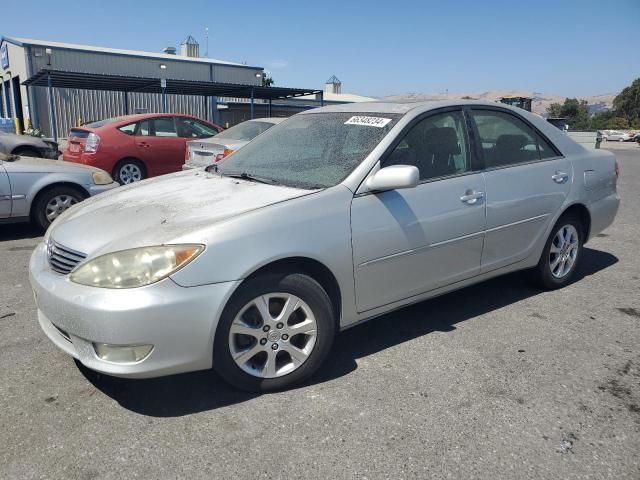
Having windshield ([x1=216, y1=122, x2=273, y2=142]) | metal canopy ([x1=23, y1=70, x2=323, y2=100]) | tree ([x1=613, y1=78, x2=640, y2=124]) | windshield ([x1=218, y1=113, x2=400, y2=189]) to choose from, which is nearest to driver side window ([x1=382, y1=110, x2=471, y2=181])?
windshield ([x1=218, y1=113, x2=400, y2=189])

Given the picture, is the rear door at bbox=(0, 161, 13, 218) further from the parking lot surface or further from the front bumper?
the front bumper

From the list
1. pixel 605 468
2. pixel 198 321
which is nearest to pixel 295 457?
pixel 198 321

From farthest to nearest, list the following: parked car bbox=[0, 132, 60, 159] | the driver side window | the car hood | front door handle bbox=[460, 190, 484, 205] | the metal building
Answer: the metal building
parked car bbox=[0, 132, 60, 159]
front door handle bbox=[460, 190, 484, 205]
the driver side window
the car hood

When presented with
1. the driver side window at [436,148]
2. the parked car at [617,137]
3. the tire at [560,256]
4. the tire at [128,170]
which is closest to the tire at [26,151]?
the tire at [128,170]

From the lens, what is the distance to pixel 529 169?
4.04 m

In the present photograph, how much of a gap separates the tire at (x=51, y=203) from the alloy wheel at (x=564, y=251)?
534 cm

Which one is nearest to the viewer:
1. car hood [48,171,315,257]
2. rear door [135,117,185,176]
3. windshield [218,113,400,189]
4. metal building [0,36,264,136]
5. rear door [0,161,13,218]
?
car hood [48,171,315,257]

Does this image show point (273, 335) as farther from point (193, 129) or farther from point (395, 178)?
point (193, 129)

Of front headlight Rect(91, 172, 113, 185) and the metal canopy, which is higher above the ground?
the metal canopy

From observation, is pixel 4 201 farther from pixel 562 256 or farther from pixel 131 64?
pixel 131 64

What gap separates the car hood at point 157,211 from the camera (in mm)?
2672

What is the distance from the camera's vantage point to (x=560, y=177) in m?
4.24

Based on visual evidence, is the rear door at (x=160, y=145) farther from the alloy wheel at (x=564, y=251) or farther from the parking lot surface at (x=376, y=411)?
the alloy wheel at (x=564, y=251)

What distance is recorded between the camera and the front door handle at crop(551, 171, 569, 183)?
13.8 ft
